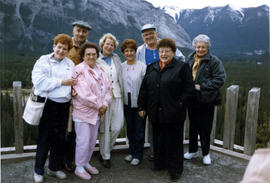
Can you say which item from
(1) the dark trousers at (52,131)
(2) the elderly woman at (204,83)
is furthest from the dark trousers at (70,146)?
(2) the elderly woman at (204,83)

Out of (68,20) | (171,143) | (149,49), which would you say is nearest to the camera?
(171,143)

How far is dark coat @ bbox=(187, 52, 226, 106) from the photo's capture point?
3080 mm

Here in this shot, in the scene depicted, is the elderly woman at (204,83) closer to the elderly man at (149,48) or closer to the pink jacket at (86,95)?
the elderly man at (149,48)

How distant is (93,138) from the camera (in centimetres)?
305

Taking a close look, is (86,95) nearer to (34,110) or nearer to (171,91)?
(34,110)

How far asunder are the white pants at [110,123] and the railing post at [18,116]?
1.14 m

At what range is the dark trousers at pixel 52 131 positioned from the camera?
2.73 metres

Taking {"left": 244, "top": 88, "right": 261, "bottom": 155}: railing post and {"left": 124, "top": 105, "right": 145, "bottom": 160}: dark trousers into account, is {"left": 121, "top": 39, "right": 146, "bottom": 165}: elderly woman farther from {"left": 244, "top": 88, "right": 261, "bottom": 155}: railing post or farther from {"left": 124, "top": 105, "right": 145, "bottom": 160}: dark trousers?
{"left": 244, "top": 88, "right": 261, "bottom": 155}: railing post

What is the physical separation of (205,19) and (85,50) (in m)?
99.0

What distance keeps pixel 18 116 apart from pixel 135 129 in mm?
1585

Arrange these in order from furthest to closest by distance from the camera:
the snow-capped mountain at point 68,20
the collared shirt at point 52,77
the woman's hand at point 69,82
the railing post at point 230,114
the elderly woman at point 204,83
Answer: the snow-capped mountain at point 68,20 → the railing post at point 230,114 → the elderly woman at point 204,83 → the woman's hand at point 69,82 → the collared shirt at point 52,77

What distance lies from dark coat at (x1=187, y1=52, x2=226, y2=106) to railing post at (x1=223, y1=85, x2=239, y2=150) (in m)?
0.64

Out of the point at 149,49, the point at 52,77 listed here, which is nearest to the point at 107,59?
the point at 149,49

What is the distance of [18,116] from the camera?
11.2 feet
